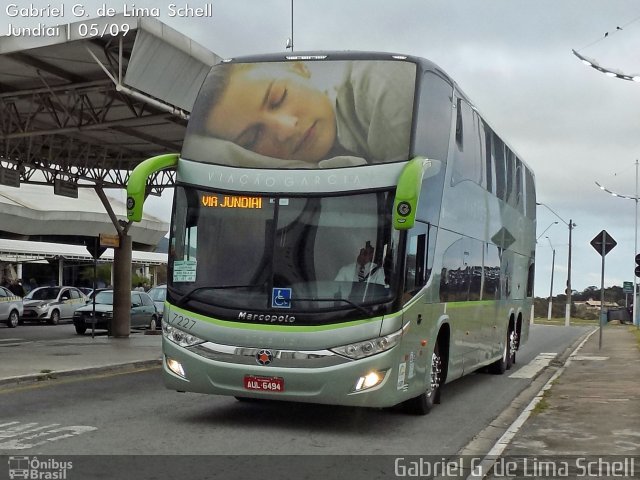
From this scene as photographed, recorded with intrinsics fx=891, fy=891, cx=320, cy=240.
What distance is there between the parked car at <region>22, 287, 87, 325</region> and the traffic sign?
805 inches

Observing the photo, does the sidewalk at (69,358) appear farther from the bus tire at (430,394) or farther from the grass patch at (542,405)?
the grass patch at (542,405)

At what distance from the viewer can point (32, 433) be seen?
29.0 ft

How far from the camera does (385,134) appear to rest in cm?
961

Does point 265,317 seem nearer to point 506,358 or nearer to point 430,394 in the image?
point 430,394

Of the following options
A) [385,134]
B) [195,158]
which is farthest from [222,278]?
[385,134]

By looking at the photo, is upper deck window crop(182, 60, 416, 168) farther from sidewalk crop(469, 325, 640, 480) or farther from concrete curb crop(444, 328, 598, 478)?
sidewalk crop(469, 325, 640, 480)

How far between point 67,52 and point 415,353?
35.1 feet

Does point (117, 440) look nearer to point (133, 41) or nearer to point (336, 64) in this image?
point (336, 64)

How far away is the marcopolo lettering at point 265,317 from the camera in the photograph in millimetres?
9125

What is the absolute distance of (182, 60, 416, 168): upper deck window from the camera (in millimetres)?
9586

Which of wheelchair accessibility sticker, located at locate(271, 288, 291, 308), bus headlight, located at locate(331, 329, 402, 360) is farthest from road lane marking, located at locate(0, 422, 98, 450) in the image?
bus headlight, located at locate(331, 329, 402, 360)

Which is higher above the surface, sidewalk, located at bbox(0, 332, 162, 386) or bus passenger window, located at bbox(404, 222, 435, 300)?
bus passenger window, located at bbox(404, 222, 435, 300)

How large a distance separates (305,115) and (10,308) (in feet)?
86.9

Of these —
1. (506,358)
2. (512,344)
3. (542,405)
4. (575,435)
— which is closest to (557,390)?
(542,405)
